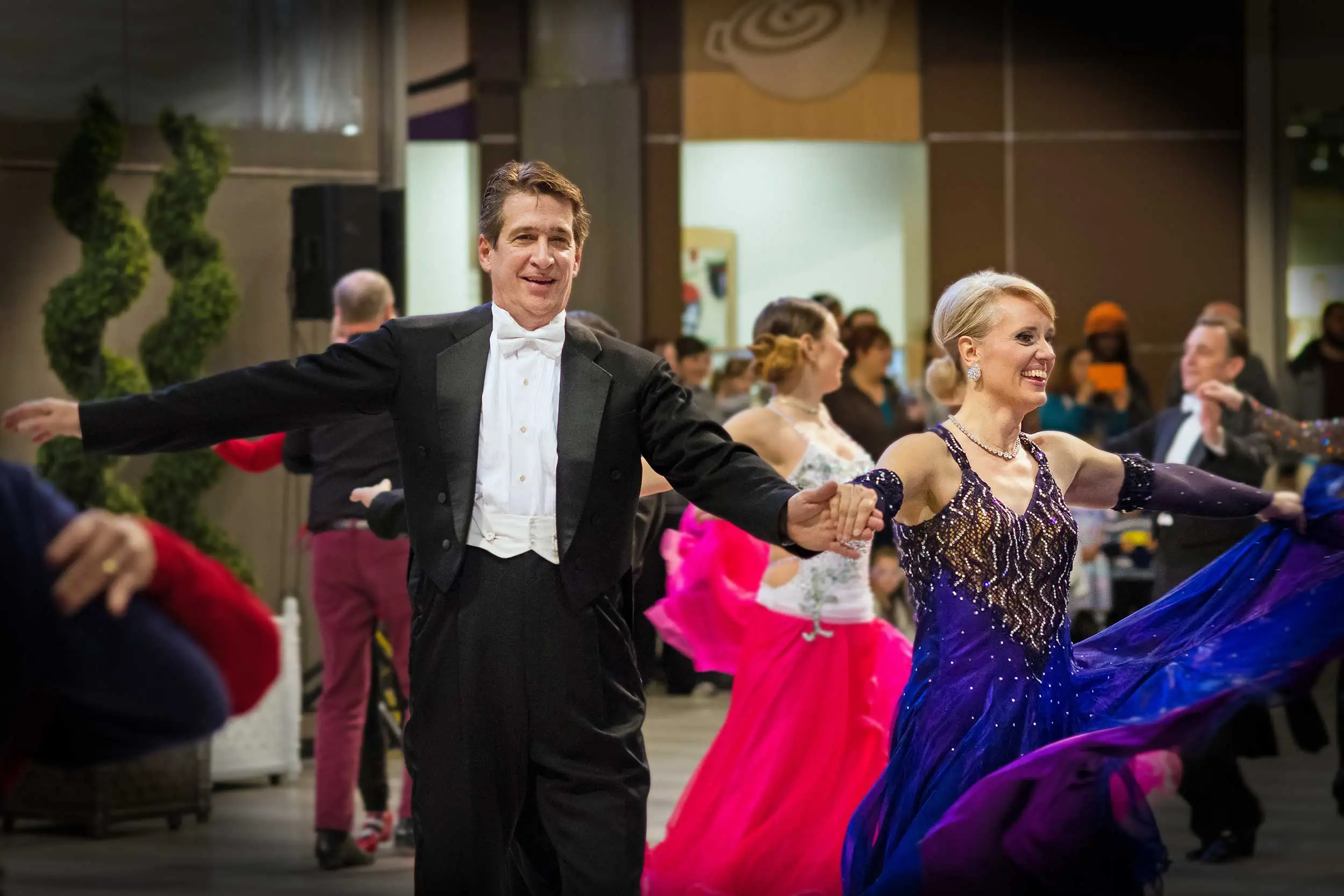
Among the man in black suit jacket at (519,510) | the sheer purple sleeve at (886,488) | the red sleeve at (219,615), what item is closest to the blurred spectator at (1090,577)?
the sheer purple sleeve at (886,488)

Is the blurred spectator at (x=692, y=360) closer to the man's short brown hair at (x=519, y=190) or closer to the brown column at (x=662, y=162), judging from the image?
the brown column at (x=662, y=162)

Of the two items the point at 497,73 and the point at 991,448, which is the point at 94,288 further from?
the point at 497,73

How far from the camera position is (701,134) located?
12359 millimetres

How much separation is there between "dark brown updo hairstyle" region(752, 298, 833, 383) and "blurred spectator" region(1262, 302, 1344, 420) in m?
5.49

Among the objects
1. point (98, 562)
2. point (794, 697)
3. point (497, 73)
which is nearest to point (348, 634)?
point (794, 697)

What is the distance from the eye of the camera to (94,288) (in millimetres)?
6875

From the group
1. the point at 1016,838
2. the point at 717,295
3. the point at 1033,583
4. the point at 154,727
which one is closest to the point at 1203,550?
the point at 1033,583

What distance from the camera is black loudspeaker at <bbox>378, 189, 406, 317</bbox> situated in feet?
25.9

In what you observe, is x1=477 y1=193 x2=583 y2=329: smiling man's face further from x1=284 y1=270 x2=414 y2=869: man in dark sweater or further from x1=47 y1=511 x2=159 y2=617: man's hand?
x1=284 y1=270 x2=414 y2=869: man in dark sweater

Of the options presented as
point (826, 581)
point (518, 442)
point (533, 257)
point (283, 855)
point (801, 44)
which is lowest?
point (283, 855)

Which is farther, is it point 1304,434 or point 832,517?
point 1304,434

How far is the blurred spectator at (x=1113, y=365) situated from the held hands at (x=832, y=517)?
6108mm

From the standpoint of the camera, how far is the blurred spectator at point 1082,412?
891cm

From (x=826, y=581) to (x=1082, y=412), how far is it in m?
4.33
